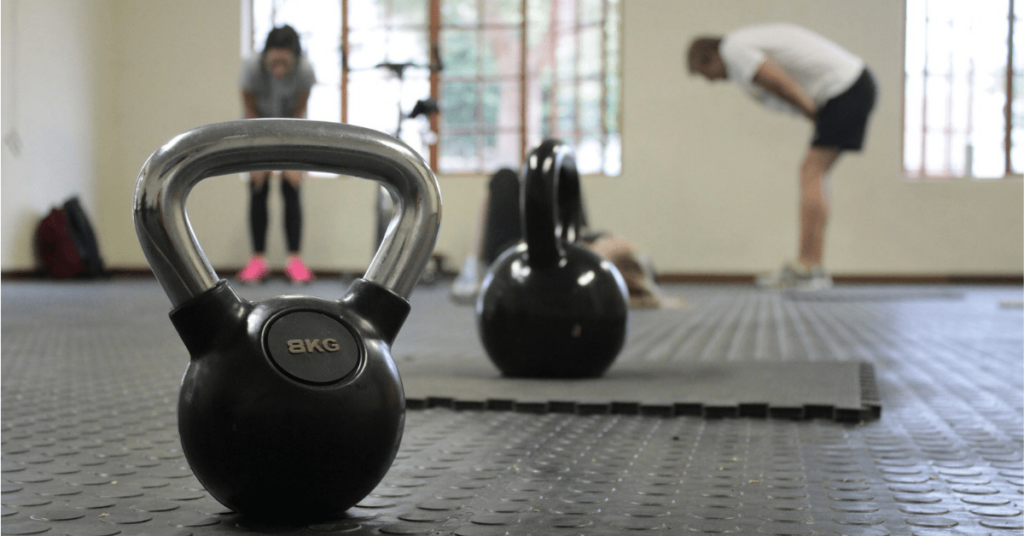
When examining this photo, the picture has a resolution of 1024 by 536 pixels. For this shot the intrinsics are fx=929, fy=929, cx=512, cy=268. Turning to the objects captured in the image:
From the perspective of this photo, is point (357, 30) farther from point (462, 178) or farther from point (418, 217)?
point (418, 217)

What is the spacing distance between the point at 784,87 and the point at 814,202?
2.20 feet

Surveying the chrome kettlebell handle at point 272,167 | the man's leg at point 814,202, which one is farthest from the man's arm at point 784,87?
the chrome kettlebell handle at point 272,167

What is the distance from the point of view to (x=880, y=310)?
350 centimetres

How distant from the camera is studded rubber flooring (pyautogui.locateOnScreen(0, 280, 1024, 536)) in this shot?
2.31 feet

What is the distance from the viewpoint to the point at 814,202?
16.1ft

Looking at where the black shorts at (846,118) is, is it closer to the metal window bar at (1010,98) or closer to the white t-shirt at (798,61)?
the white t-shirt at (798,61)

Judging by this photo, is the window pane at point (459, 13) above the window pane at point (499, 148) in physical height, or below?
above

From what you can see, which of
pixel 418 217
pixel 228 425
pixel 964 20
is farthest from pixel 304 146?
pixel 964 20

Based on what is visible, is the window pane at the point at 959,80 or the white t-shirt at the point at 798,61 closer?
the white t-shirt at the point at 798,61

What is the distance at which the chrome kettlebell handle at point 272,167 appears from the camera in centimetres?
65

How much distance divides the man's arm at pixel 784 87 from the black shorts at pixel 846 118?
3.1 inches

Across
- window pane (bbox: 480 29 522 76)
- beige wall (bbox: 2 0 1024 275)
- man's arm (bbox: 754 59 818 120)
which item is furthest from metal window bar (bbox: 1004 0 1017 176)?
window pane (bbox: 480 29 522 76)

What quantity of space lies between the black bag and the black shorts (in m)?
4.84

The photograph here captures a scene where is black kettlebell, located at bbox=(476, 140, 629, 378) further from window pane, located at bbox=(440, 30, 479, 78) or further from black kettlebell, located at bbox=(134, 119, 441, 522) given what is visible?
window pane, located at bbox=(440, 30, 479, 78)
